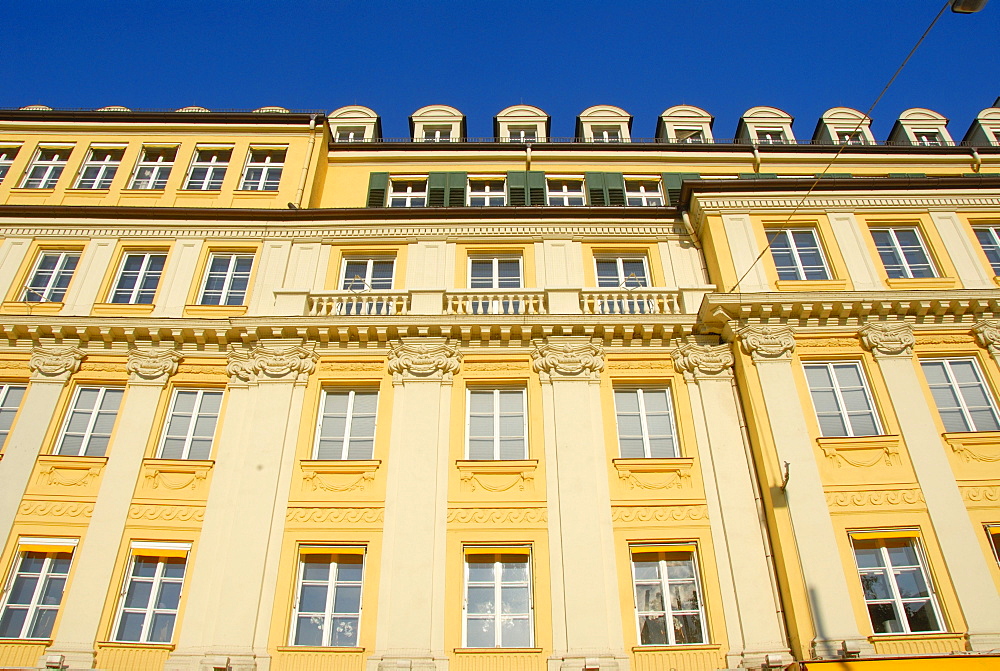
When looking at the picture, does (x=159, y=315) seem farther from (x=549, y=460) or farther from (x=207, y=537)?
(x=549, y=460)

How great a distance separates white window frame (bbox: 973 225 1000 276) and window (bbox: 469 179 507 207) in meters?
11.9

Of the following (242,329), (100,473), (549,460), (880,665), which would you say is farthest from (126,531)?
(880,665)

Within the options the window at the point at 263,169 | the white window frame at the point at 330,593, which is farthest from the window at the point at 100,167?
the white window frame at the point at 330,593

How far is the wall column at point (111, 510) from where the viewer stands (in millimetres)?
11594

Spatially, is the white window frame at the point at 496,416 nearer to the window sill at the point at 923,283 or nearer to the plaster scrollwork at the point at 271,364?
the plaster scrollwork at the point at 271,364

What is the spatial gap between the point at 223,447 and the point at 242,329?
2.76m

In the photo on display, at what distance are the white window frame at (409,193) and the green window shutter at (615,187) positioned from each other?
5159 millimetres

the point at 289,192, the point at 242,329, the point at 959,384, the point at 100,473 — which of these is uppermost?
the point at 289,192

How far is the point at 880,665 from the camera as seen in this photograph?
1048cm

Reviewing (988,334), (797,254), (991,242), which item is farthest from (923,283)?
(991,242)

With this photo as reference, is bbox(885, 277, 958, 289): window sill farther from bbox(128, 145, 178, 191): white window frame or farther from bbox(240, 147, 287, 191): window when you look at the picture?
bbox(128, 145, 178, 191): white window frame

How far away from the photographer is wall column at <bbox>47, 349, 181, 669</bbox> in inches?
456

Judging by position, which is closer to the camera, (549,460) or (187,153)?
(549,460)

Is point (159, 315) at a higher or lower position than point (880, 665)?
higher
